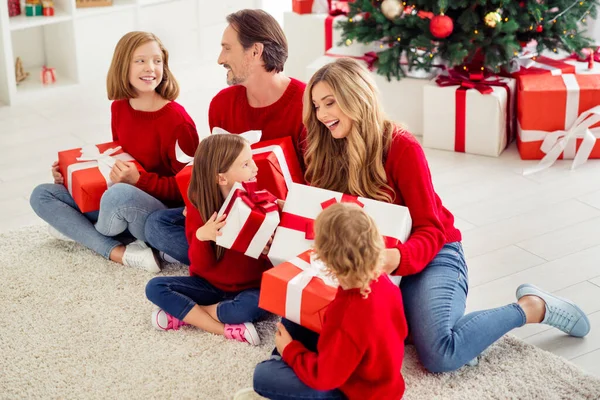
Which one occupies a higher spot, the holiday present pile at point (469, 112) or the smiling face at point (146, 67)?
the smiling face at point (146, 67)

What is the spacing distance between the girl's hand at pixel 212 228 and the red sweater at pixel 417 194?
1.64 ft

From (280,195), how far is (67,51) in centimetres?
268

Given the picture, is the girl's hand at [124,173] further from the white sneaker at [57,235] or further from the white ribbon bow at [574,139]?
the white ribbon bow at [574,139]

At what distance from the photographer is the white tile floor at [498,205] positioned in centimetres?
274

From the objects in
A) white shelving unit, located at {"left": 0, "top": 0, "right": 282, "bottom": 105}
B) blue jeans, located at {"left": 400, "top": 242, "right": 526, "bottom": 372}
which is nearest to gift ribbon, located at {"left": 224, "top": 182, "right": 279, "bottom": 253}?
blue jeans, located at {"left": 400, "top": 242, "right": 526, "bottom": 372}

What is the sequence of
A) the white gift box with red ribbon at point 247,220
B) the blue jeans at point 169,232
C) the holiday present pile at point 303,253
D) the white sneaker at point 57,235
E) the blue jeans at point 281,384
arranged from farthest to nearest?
the white sneaker at point 57,235 < the blue jeans at point 169,232 < the white gift box with red ribbon at point 247,220 < the holiday present pile at point 303,253 < the blue jeans at point 281,384

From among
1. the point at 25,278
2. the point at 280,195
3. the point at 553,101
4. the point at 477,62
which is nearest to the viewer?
the point at 280,195

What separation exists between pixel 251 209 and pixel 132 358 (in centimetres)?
55

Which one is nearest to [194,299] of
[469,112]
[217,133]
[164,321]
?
[164,321]

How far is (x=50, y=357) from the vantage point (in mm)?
2463

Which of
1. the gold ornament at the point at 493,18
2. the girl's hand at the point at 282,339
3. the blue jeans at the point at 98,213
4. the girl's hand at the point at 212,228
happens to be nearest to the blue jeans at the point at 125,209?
the blue jeans at the point at 98,213

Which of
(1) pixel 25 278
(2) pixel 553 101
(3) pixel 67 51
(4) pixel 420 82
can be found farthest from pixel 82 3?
(2) pixel 553 101

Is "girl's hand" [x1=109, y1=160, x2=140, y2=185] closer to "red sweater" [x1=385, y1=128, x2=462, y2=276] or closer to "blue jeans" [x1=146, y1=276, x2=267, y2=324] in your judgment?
"blue jeans" [x1=146, y1=276, x2=267, y2=324]

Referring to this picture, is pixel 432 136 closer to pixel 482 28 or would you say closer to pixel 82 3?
pixel 482 28
